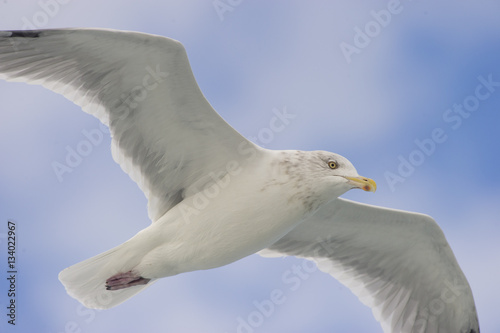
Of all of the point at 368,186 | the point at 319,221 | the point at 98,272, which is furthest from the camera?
the point at 319,221

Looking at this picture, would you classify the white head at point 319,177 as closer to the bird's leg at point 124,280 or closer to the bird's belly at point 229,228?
the bird's belly at point 229,228

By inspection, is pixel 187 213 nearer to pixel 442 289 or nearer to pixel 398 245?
pixel 398 245

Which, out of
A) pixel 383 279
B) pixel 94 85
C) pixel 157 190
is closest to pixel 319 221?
pixel 383 279

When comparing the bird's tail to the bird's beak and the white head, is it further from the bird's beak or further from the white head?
the bird's beak

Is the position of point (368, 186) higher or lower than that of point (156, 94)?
lower

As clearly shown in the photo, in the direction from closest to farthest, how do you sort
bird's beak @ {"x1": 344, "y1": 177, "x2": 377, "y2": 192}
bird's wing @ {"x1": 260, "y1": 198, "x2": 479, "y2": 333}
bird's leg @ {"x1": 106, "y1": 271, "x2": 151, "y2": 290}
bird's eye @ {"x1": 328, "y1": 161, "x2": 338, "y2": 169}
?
bird's beak @ {"x1": 344, "y1": 177, "x2": 377, "y2": 192} < bird's eye @ {"x1": 328, "y1": 161, "x2": 338, "y2": 169} < bird's leg @ {"x1": 106, "y1": 271, "x2": 151, "y2": 290} < bird's wing @ {"x1": 260, "y1": 198, "x2": 479, "y2": 333}

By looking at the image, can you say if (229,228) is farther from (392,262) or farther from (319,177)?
(392,262)

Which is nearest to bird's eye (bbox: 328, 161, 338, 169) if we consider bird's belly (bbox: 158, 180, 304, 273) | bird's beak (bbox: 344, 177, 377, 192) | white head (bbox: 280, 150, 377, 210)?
white head (bbox: 280, 150, 377, 210)

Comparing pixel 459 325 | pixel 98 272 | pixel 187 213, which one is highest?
pixel 187 213
